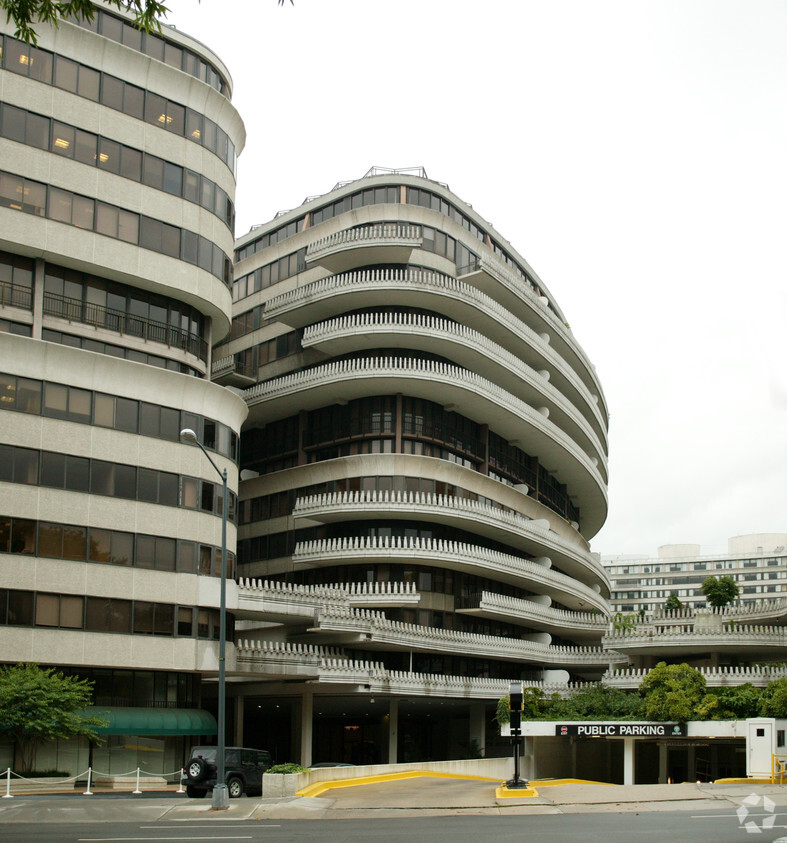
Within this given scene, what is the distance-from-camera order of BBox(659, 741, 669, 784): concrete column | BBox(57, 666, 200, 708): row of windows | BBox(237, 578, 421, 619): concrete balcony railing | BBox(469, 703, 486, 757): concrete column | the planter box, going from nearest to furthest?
the planter box
BBox(57, 666, 200, 708): row of windows
BBox(237, 578, 421, 619): concrete balcony railing
BBox(659, 741, 669, 784): concrete column
BBox(469, 703, 486, 757): concrete column

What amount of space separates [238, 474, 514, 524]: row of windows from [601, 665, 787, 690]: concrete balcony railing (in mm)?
13513

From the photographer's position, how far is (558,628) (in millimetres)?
68875

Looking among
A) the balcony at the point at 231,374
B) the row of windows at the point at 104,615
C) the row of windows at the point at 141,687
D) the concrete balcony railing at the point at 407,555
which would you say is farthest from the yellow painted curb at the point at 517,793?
the balcony at the point at 231,374

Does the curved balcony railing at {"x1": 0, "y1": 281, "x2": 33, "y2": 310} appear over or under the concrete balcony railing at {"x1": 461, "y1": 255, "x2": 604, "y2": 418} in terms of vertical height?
under

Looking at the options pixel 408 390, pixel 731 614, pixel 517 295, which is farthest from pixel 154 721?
pixel 731 614

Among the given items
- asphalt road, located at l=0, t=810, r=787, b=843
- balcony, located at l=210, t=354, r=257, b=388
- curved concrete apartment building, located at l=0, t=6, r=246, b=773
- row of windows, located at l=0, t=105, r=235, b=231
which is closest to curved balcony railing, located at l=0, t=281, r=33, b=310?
curved concrete apartment building, located at l=0, t=6, r=246, b=773

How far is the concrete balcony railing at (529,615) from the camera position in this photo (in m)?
61.2

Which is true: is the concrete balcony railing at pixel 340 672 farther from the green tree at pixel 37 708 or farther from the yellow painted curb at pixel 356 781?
the green tree at pixel 37 708

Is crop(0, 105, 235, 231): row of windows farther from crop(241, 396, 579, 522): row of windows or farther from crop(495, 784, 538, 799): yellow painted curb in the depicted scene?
crop(495, 784, 538, 799): yellow painted curb

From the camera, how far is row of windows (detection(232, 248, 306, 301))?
227 feet

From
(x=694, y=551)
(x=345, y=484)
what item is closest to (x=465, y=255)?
(x=345, y=484)

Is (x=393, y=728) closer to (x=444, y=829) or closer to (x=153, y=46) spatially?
(x=444, y=829)

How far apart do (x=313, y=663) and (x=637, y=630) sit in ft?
74.7

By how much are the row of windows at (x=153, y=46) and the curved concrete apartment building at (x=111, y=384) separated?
3.8 inches
